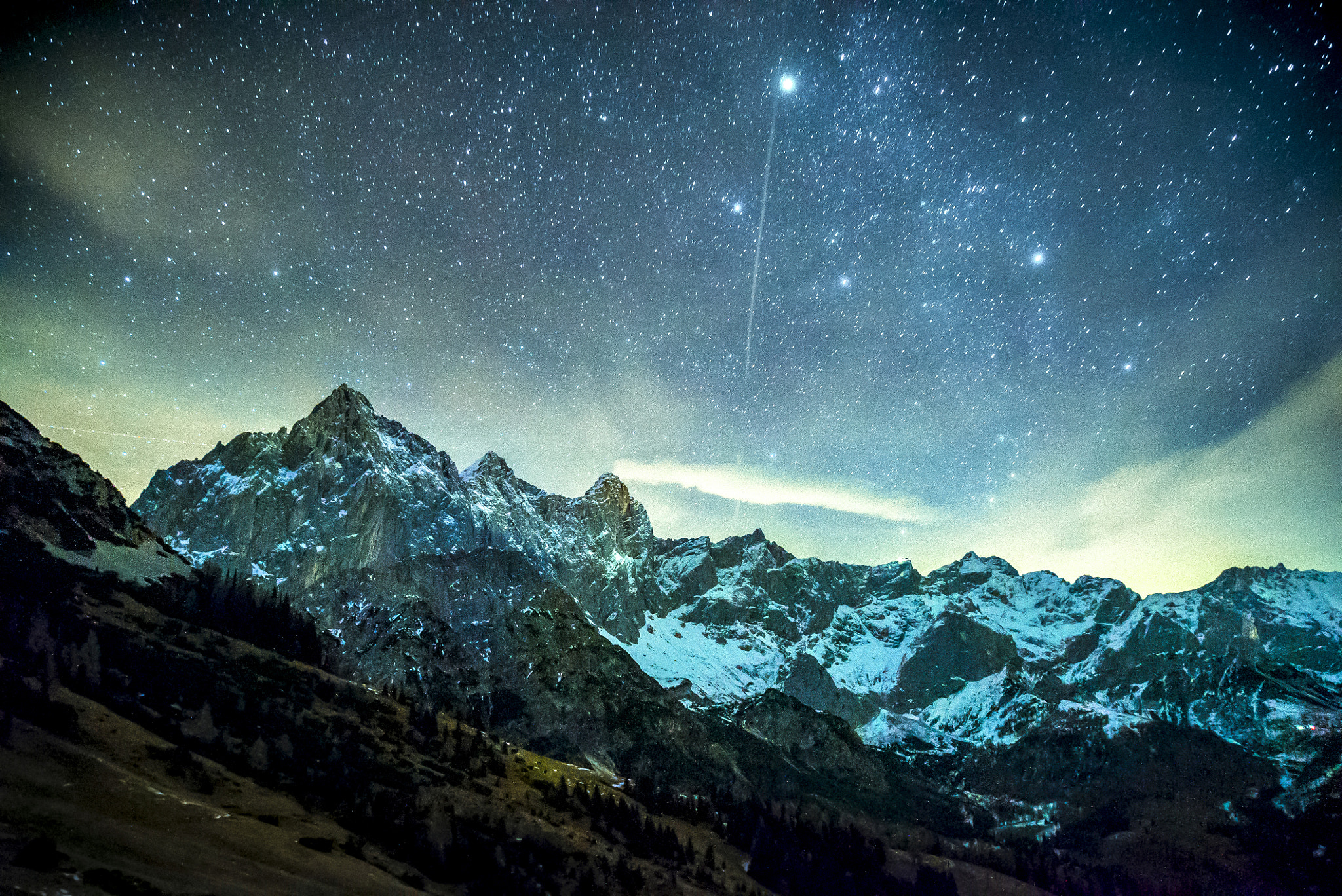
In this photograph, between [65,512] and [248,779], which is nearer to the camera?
[248,779]

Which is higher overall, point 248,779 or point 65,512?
point 65,512

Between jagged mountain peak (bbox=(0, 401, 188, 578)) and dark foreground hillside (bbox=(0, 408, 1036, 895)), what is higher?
jagged mountain peak (bbox=(0, 401, 188, 578))

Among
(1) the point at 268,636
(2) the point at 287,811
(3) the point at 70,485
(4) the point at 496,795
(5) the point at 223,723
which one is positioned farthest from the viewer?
(3) the point at 70,485

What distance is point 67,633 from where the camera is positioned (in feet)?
328

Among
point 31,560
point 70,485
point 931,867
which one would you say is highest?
point 70,485

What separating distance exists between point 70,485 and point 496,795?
134754 mm

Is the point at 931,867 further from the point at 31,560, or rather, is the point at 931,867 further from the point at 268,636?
the point at 31,560

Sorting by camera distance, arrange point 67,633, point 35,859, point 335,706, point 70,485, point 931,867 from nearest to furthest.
→ point 35,859 < point 67,633 < point 335,706 < point 70,485 < point 931,867

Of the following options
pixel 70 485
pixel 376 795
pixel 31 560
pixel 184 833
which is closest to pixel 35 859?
pixel 184 833

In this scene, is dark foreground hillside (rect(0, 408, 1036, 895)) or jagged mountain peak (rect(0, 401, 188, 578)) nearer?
dark foreground hillside (rect(0, 408, 1036, 895))

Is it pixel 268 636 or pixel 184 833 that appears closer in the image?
pixel 184 833

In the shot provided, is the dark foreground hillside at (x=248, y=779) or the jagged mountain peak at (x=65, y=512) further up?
the jagged mountain peak at (x=65, y=512)

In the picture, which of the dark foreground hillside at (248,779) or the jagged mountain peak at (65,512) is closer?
the dark foreground hillside at (248,779)

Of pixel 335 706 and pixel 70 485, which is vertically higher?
pixel 70 485
